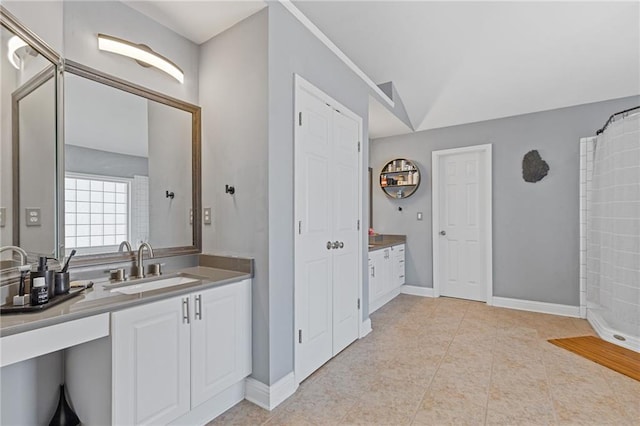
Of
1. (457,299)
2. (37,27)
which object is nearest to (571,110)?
(457,299)

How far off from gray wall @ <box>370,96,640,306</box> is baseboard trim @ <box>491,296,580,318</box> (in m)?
0.05

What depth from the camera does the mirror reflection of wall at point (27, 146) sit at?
4.51 ft

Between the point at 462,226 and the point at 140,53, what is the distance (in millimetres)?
4126

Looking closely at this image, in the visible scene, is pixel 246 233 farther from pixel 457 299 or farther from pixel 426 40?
pixel 457 299

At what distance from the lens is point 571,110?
12.0 feet

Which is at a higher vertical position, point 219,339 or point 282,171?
point 282,171

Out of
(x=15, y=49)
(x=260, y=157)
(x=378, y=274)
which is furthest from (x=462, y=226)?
(x=15, y=49)

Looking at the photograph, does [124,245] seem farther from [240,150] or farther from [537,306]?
[537,306]

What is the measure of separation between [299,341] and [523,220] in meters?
3.28

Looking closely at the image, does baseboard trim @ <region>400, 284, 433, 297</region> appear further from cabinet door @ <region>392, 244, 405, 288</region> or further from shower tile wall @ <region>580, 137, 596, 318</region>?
shower tile wall @ <region>580, 137, 596, 318</region>

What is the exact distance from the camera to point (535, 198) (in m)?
3.85

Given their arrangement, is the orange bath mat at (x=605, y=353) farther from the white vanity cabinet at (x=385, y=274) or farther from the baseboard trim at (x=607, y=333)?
the white vanity cabinet at (x=385, y=274)

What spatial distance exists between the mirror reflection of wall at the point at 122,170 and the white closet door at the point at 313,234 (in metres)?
0.84

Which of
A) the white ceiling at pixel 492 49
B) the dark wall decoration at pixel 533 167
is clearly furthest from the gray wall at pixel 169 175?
the dark wall decoration at pixel 533 167
